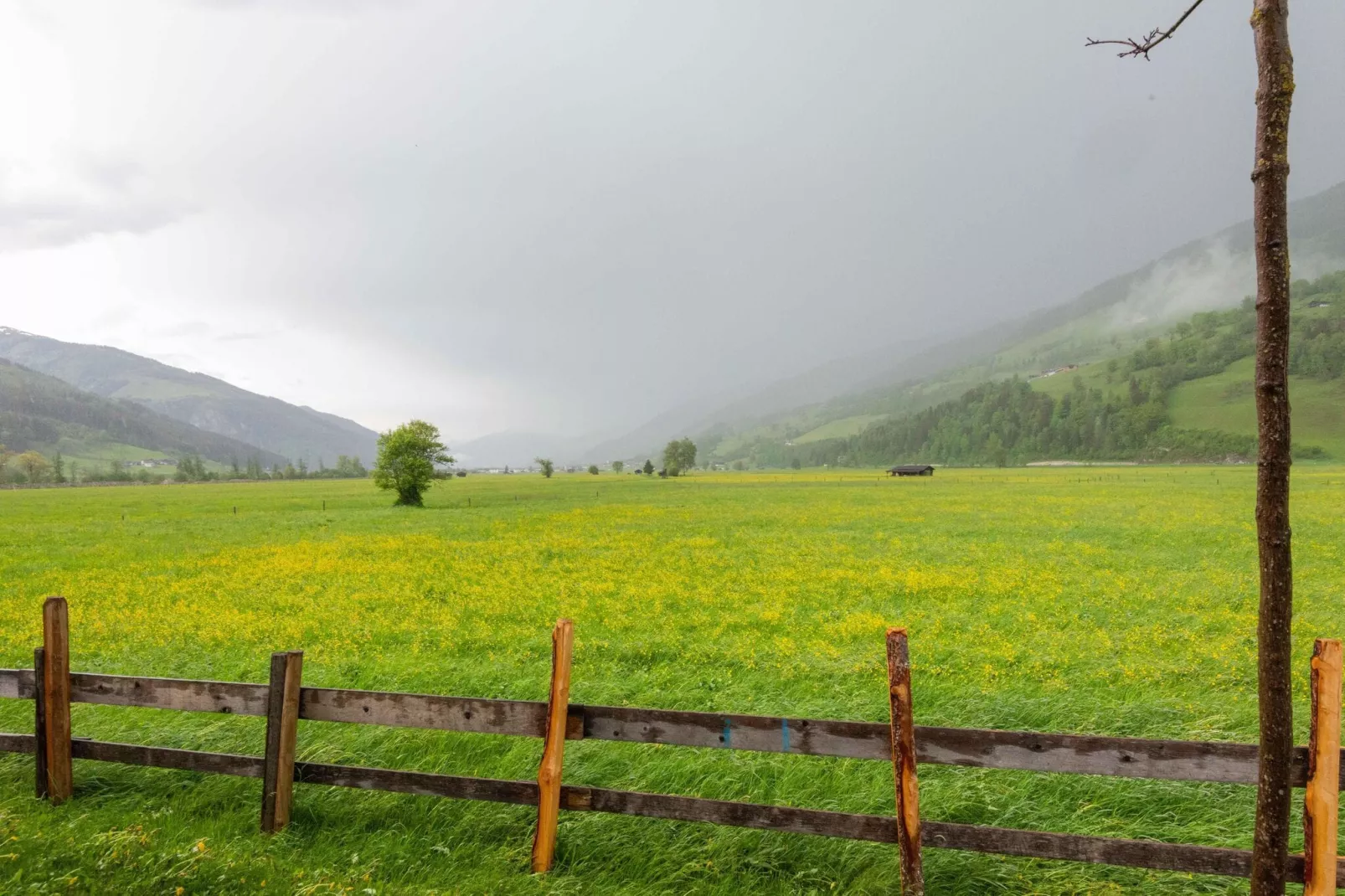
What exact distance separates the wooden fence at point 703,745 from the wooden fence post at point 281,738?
0.02m

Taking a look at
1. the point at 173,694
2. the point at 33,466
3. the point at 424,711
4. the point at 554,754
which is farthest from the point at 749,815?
the point at 33,466

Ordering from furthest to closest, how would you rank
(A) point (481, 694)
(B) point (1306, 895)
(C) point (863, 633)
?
(C) point (863, 633) < (A) point (481, 694) < (B) point (1306, 895)

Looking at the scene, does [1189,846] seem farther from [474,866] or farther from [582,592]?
[582,592]

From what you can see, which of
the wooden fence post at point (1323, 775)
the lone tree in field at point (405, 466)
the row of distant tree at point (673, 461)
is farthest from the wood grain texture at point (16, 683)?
the row of distant tree at point (673, 461)

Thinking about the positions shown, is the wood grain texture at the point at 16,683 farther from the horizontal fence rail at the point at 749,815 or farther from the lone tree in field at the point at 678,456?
the lone tree in field at the point at 678,456

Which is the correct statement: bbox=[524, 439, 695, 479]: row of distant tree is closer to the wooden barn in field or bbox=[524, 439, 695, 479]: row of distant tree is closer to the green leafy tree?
the wooden barn in field

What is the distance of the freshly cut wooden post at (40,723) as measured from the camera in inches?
295

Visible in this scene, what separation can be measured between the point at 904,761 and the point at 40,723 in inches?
379

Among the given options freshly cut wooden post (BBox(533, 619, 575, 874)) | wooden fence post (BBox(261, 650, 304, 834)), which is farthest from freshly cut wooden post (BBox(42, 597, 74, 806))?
freshly cut wooden post (BBox(533, 619, 575, 874))

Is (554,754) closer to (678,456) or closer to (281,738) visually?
(281,738)

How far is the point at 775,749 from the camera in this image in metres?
6.05

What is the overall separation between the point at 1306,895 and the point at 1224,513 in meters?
49.1

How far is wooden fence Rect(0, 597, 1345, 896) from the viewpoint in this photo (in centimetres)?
532

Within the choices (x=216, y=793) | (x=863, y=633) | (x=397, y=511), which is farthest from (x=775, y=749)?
(x=397, y=511)
